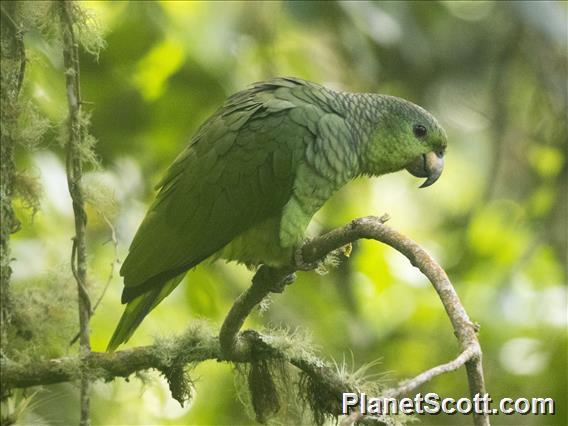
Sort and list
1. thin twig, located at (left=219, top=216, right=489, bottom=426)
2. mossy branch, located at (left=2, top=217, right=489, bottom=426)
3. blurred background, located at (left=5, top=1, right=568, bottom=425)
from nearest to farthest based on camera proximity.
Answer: thin twig, located at (left=219, top=216, right=489, bottom=426)
mossy branch, located at (left=2, top=217, right=489, bottom=426)
blurred background, located at (left=5, top=1, right=568, bottom=425)

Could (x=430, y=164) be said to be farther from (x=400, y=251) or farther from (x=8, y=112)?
(x=8, y=112)

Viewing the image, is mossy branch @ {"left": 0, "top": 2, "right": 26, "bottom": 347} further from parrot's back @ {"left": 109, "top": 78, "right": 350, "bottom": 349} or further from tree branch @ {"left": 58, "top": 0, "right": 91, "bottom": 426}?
parrot's back @ {"left": 109, "top": 78, "right": 350, "bottom": 349}

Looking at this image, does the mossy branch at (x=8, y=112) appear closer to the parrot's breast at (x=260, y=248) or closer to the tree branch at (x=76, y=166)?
the tree branch at (x=76, y=166)

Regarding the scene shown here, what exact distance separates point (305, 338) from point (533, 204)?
305 cm

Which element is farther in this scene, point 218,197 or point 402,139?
point 402,139

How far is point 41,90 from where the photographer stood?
3691mm

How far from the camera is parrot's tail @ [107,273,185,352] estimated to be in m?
2.83

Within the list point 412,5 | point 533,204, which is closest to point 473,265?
point 533,204

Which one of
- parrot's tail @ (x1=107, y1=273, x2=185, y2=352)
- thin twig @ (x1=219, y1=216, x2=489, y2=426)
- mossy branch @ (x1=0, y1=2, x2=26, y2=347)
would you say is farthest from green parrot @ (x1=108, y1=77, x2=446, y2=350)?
mossy branch @ (x1=0, y1=2, x2=26, y2=347)


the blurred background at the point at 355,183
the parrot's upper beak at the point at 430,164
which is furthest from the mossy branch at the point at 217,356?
the parrot's upper beak at the point at 430,164

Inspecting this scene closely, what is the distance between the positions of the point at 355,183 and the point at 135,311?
114 inches

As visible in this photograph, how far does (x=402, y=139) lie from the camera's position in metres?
3.16

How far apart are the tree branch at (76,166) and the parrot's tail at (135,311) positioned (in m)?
0.23

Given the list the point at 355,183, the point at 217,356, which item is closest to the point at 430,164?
the point at 217,356
